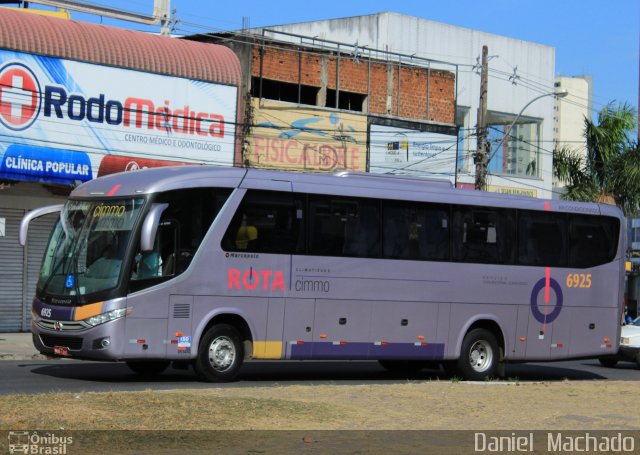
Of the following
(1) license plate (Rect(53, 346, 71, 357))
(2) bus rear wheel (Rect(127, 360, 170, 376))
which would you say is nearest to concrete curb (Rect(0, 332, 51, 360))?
(2) bus rear wheel (Rect(127, 360, 170, 376))

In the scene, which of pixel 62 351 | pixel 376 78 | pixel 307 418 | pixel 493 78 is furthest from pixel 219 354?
pixel 493 78

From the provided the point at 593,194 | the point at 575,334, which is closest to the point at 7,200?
the point at 575,334

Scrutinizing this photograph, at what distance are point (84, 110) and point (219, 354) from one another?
14792 millimetres

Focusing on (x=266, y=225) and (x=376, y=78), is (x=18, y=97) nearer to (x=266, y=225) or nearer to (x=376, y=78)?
(x=266, y=225)

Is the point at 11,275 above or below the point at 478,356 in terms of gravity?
above

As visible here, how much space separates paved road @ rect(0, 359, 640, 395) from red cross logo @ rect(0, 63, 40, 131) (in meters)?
9.03

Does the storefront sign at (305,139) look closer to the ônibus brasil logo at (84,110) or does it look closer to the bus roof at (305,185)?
the ônibus brasil logo at (84,110)

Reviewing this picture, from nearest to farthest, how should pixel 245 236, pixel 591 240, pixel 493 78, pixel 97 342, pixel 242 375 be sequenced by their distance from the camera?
pixel 97 342
pixel 245 236
pixel 242 375
pixel 591 240
pixel 493 78

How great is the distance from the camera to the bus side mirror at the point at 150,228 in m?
16.8

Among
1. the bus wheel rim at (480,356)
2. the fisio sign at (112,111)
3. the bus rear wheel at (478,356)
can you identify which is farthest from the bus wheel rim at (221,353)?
the fisio sign at (112,111)

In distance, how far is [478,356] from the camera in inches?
845

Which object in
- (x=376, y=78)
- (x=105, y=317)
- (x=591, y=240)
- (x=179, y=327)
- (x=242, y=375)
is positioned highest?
(x=376, y=78)

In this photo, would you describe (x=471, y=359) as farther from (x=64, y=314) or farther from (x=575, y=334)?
(x=64, y=314)

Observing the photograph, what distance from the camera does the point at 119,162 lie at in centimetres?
3175
